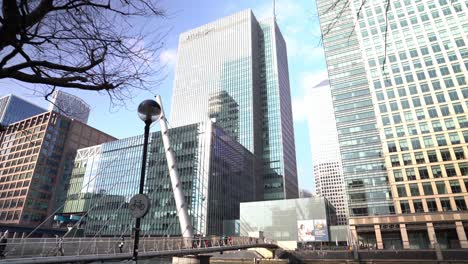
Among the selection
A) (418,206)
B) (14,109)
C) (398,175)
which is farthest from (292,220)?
(14,109)

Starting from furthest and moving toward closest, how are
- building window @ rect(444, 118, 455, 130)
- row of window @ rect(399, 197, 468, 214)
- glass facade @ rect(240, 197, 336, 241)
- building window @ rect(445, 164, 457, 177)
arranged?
glass facade @ rect(240, 197, 336, 241), building window @ rect(444, 118, 455, 130), building window @ rect(445, 164, 457, 177), row of window @ rect(399, 197, 468, 214)

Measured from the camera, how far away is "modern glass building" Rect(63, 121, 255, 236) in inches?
2736

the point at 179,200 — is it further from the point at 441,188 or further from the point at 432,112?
the point at 432,112

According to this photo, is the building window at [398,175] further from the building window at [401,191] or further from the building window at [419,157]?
the building window at [419,157]

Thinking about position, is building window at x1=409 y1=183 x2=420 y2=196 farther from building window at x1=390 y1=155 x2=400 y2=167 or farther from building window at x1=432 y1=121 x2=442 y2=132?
building window at x1=432 y1=121 x2=442 y2=132

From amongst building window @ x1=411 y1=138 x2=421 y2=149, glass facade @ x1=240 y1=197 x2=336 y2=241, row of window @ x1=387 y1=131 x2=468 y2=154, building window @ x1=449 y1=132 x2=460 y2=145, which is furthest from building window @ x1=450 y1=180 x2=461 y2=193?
glass facade @ x1=240 y1=197 x2=336 y2=241

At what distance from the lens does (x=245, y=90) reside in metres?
116

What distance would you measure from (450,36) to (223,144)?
61.1m

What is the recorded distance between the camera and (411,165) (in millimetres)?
56438

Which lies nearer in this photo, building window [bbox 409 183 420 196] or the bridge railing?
the bridge railing

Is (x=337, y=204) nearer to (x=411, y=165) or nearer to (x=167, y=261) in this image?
Result: (x=411, y=165)

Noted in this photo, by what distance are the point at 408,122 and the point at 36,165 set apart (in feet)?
403

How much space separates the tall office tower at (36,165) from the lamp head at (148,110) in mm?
109848

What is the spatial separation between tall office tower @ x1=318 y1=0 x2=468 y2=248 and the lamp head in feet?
176
